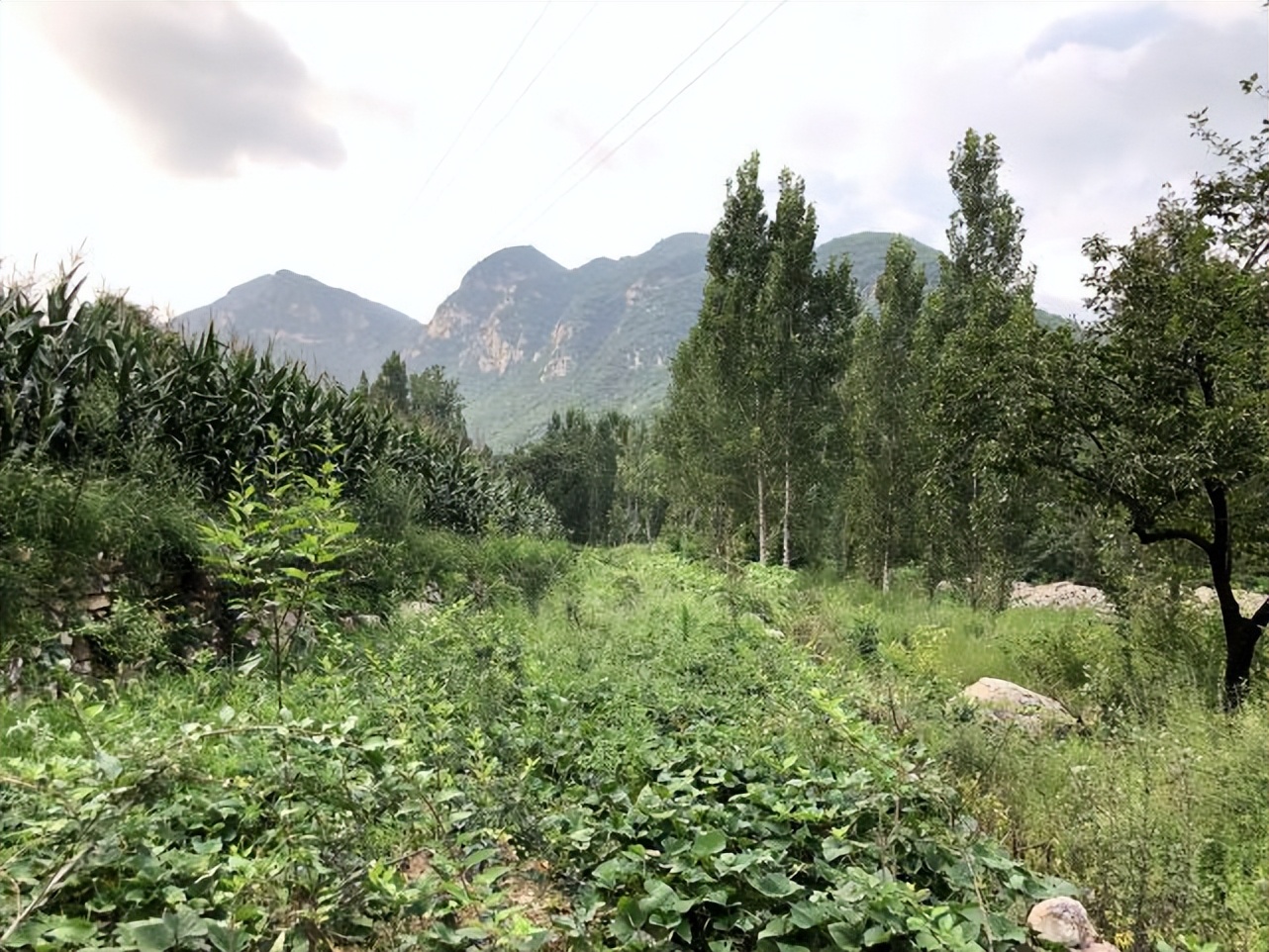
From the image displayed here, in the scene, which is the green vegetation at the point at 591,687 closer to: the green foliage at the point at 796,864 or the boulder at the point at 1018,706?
the green foliage at the point at 796,864

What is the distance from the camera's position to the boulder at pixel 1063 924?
85.9 inches

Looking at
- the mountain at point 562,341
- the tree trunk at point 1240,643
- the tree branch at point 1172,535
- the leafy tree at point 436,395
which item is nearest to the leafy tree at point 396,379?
the leafy tree at point 436,395

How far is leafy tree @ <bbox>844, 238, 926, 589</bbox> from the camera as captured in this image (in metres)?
15.5

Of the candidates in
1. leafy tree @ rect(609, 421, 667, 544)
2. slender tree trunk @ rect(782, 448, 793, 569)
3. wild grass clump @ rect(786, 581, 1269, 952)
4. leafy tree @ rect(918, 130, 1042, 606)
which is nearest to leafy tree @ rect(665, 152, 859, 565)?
slender tree trunk @ rect(782, 448, 793, 569)

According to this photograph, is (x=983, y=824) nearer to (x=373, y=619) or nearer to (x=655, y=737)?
(x=655, y=737)

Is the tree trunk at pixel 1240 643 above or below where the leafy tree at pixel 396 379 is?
below

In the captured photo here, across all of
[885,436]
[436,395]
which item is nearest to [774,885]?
[885,436]

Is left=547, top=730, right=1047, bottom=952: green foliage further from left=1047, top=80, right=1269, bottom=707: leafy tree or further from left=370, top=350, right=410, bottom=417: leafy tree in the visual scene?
A: left=370, top=350, right=410, bottom=417: leafy tree

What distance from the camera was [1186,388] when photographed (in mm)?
6074

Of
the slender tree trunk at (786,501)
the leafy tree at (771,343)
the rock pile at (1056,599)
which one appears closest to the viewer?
the rock pile at (1056,599)

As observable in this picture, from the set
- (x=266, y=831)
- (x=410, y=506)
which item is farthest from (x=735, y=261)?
(x=266, y=831)

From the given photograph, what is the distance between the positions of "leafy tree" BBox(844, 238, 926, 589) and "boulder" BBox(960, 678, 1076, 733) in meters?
9.22

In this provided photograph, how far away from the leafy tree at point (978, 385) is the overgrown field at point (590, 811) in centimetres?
319

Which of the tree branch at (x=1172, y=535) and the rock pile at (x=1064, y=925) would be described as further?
the tree branch at (x=1172, y=535)
